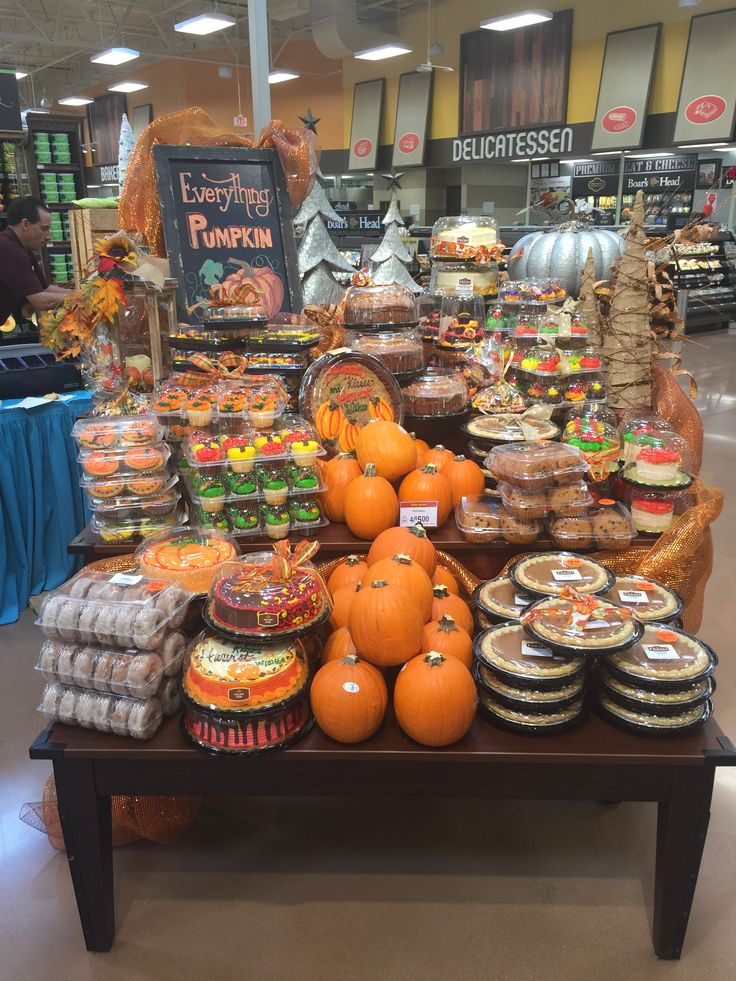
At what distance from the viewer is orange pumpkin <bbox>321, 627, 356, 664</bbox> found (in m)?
1.76

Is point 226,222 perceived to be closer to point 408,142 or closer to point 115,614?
point 115,614

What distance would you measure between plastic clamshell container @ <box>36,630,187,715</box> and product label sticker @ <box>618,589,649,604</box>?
1118mm

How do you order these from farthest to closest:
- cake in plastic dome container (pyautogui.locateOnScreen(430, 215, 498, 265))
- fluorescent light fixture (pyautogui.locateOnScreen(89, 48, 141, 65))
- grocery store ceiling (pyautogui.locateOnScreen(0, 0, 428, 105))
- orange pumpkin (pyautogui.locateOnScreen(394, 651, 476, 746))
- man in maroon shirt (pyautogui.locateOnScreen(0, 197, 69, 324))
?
grocery store ceiling (pyautogui.locateOnScreen(0, 0, 428, 105))
fluorescent light fixture (pyautogui.locateOnScreen(89, 48, 141, 65))
man in maroon shirt (pyautogui.locateOnScreen(0, 197, 69, 324))
cake in plastic dome container (pyautogui.locateOnScreen(430, 215, 498, 265))
orange pumpkin (pyautogui.locateOnScreen(394, 651, 476, 746))

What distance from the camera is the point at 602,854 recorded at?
2.01m

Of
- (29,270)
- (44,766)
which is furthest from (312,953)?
(29,270)

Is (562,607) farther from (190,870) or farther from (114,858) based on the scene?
(114,858)

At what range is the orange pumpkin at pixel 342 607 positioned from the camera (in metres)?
1.92

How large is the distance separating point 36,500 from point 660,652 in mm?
2873

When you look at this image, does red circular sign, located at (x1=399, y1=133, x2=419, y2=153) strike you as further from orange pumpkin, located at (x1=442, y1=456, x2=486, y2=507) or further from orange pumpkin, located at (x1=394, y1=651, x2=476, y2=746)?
orange pumpkin, located at (x1=394, y1=651, x2=476, y2=746)

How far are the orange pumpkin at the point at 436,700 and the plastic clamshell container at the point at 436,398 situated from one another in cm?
122

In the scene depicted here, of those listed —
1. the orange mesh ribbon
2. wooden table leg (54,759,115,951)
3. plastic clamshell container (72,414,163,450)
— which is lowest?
wooden table leg (54,759,115,951)

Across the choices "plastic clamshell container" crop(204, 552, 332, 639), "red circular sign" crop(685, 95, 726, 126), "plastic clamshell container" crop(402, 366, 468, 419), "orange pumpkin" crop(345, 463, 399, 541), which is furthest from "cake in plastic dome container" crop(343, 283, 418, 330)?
"red circular sign" crop(685, 95, 726, 126)

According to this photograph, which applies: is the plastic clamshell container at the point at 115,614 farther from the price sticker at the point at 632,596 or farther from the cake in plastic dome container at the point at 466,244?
the cake in plastic dome container at the point at 466,244

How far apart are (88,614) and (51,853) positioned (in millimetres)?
875
